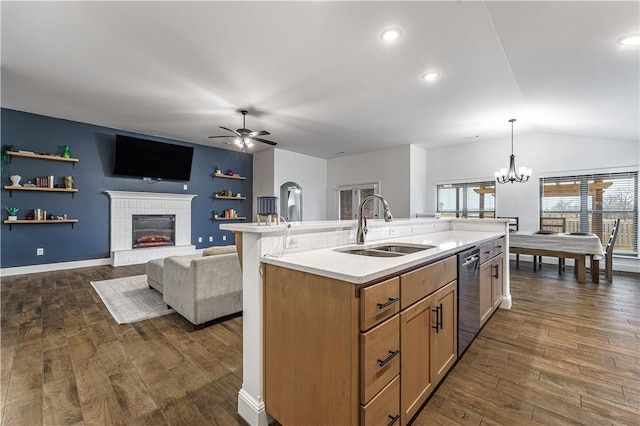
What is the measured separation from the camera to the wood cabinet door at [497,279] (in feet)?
9.60

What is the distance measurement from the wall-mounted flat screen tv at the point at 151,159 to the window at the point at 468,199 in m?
6.56

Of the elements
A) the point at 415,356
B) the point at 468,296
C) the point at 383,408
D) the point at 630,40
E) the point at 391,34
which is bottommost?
the point at 383,408

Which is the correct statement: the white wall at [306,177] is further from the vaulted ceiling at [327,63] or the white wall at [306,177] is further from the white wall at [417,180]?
the white wall at [417,180]

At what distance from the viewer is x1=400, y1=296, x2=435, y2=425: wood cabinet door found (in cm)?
140

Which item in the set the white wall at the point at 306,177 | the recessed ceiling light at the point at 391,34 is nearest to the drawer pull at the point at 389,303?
the recessed ceiling light at the point at 391,34

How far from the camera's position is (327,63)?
10.4 feet

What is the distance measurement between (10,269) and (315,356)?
6348mm

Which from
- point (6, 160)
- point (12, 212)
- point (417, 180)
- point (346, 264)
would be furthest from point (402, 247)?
point (6, 160)

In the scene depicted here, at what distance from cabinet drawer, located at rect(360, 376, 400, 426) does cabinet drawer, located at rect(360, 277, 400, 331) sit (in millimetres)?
324

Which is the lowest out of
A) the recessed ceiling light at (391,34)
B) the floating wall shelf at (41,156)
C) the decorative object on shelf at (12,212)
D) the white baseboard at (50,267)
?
the white baseboard at (50,267)

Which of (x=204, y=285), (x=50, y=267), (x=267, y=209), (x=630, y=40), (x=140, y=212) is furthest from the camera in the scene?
(x=140, y=212)

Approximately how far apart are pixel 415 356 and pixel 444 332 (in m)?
0.43

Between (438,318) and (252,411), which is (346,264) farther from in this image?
(252,411)

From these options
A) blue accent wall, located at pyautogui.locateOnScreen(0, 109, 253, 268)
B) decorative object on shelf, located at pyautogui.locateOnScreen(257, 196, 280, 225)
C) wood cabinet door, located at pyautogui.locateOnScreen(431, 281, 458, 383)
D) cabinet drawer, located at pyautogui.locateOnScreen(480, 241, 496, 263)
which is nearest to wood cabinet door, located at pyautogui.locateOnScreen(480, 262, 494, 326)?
cabinet drawer, located at pyautogui.locateOnScreen(480, 241, 496, 263)
